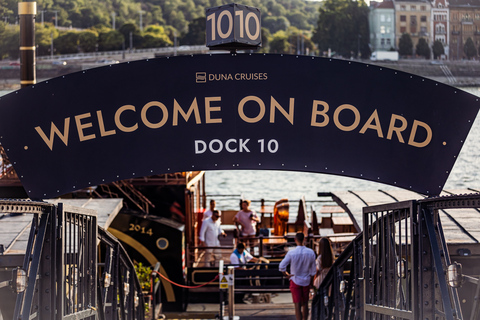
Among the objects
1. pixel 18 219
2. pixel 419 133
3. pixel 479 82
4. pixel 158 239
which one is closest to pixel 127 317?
pixel 18 219

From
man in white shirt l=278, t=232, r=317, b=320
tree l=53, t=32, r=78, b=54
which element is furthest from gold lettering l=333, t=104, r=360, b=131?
tree l=53, t=32, r=78, b=54

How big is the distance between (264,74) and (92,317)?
2246 millimetres

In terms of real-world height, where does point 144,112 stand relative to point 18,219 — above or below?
above

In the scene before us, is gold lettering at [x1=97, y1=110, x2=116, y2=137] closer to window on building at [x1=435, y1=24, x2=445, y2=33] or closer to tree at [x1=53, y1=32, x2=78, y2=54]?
window on building at [x1=435, y1=24, x2=445, y2=33]

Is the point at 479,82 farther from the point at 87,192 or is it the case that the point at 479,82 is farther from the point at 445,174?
the point at 445,174

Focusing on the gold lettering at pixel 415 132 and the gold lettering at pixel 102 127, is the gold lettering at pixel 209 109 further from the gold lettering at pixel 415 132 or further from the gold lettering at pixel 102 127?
the gold lettering at pixel 415 132

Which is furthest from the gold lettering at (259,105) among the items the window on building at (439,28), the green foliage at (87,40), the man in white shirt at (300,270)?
the green foliage at (87,40)

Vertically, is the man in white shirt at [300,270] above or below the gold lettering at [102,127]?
below

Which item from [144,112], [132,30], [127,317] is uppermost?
[132,30]

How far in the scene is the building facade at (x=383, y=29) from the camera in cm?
6619

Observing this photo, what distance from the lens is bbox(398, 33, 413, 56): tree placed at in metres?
58.9

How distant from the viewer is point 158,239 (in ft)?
48.6

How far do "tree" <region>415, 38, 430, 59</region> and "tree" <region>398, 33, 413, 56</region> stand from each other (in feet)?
6.44

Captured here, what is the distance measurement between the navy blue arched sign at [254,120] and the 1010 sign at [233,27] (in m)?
0.20
